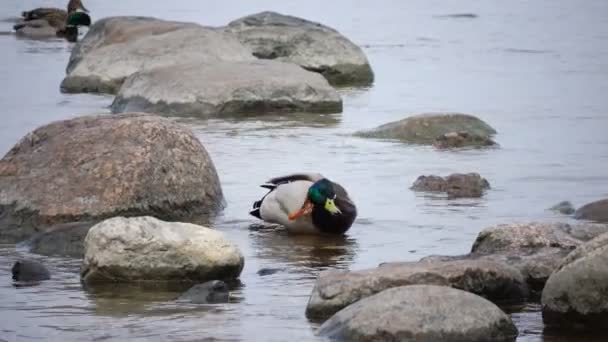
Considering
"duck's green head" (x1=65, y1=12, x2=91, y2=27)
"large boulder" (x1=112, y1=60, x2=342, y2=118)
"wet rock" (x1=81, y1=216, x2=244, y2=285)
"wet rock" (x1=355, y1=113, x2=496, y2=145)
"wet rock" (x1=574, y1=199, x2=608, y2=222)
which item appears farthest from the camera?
"duck's green head" (x1=65, y1=12, x2=91, y2=27)

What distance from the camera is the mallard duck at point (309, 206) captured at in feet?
34.0

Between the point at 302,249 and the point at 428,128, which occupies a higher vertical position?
the point at 302,249

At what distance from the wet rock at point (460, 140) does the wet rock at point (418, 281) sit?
6.36 metres

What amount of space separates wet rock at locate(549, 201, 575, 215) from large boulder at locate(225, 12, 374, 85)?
33.7 ft

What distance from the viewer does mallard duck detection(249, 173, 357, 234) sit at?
10359 millimetres

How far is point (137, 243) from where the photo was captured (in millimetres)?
8922

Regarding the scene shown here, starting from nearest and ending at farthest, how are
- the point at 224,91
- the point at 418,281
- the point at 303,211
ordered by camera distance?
1. the point at 418,281
2. the point at 303,211
3. the point at 224,91

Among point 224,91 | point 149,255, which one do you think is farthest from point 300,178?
point 224,91

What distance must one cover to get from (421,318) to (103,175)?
4.01m

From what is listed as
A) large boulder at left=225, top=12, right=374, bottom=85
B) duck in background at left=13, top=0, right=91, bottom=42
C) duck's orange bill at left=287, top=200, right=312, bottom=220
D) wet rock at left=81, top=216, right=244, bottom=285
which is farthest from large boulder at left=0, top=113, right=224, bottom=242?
duck in background at left=13, top=0, right=91, bottom=42

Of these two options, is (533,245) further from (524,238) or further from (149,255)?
(149,255)

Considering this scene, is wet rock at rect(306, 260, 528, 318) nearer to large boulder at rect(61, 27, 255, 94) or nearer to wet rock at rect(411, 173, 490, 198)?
wet rock at rect(411, 173, 490, 198)

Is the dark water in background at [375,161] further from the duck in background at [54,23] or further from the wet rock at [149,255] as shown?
the duck in background at [54,23]

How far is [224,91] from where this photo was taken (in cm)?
1706
